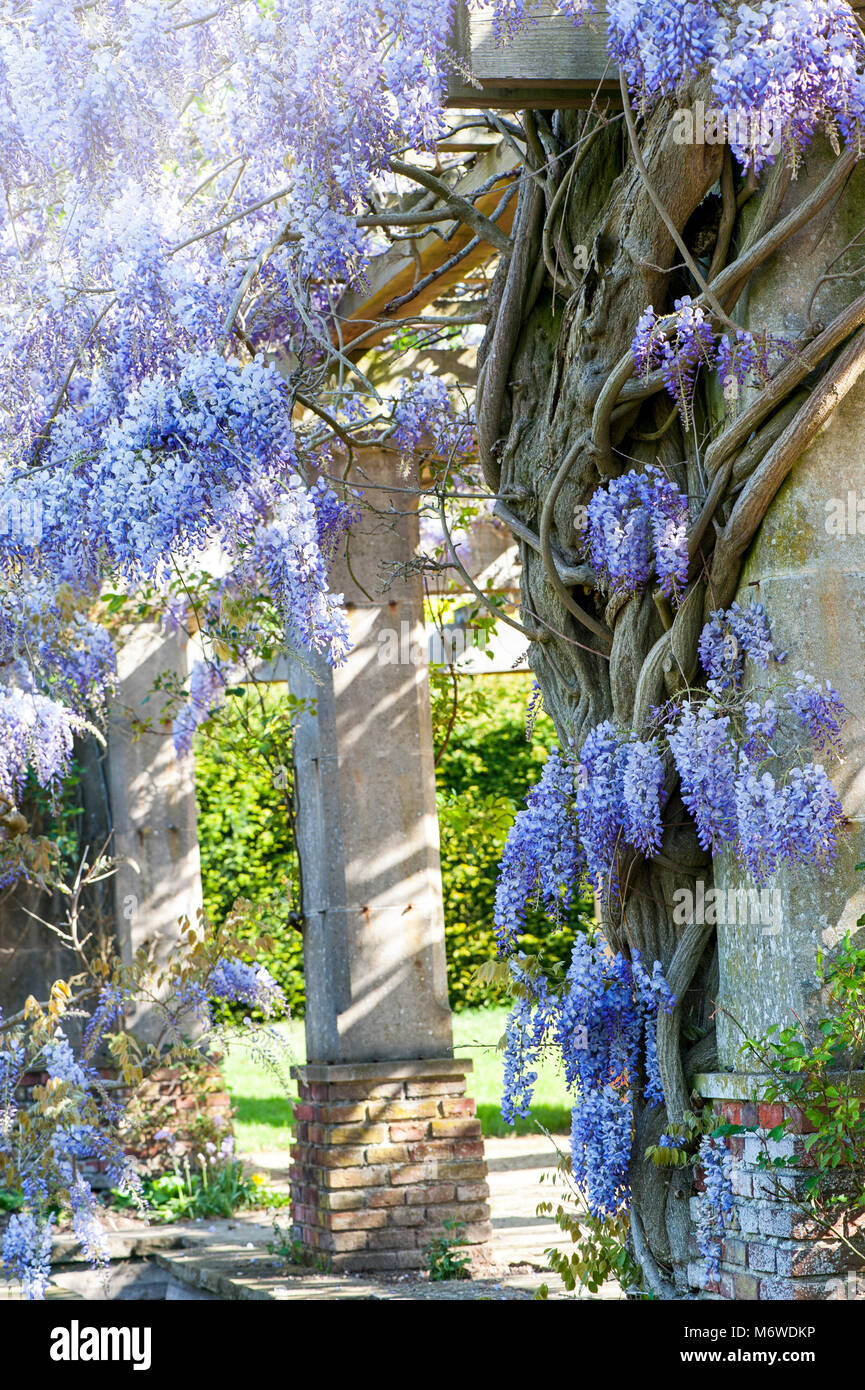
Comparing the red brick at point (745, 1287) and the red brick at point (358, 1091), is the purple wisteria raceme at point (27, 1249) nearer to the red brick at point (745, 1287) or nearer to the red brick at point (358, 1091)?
the red brick at point (358, 1091)

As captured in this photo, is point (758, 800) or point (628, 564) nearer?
point (758, 800)

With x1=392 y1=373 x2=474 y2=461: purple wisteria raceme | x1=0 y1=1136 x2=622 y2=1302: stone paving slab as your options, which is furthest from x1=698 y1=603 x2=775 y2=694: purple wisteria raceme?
x1=392 y1=373 x2=474 y2=461: purple wisteria raceme

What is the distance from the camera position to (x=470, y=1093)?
30.7 feet

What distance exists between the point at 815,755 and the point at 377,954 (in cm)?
264

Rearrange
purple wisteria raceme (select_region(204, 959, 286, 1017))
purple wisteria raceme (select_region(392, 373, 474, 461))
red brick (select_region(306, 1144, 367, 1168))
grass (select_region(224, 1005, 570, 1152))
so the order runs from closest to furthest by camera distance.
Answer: purple wisteria raceme (select_region(392, 373, 474, 461)), red brick (select_region(306, 1144, 367, 1168)), purple wisteria raceme (select_region(204, 959, 286, 1017)), grass (select_region(224, 1005, 570, 1152))

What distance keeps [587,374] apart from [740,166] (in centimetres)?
55

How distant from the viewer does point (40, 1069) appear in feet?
22.0

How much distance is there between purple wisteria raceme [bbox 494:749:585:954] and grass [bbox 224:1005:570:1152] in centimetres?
437

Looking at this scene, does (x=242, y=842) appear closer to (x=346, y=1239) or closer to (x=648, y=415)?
(x=346, y=1239)

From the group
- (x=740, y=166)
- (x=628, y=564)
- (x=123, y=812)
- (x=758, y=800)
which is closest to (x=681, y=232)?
(x=740, y=166)

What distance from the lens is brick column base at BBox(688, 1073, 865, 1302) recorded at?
290 cm

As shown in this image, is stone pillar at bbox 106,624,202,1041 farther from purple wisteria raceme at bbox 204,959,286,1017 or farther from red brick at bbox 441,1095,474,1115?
red brick at bbox 441,1095,474,1115

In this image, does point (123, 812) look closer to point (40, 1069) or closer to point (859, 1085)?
point (40, 1069)

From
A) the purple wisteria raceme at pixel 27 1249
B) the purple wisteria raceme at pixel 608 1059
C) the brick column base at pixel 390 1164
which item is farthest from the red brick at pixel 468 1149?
the purple wisteria raceme at pixel 608 1059
